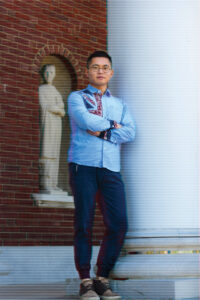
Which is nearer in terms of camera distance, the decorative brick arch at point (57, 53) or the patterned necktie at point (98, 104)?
the patterned necktie at point (98, 104)

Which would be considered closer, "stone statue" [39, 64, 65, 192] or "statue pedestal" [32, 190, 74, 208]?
"statue pedestal" [32, 190, 74, 208]

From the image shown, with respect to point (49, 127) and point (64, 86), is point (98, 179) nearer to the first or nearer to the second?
point (49, 127)

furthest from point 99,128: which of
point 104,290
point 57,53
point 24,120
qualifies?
point 57,53

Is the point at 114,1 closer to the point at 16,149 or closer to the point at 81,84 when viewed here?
the point at 16,149

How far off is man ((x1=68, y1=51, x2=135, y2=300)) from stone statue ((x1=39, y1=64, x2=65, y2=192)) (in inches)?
152

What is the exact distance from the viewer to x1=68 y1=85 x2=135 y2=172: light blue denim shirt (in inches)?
145

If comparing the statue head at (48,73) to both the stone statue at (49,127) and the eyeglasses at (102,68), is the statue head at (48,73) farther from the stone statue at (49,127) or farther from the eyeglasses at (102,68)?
the eyeglasses at (102,68)

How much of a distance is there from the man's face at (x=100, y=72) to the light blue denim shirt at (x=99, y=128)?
53mm

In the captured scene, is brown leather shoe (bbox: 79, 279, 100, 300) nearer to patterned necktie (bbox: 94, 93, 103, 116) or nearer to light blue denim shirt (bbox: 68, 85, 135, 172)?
light blue denim shirt (bbox: 68, 85, 135, 172)

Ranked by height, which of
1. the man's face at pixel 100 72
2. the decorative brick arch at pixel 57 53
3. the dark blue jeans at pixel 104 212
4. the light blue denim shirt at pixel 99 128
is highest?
the decorative brick arch at pixel 57 53

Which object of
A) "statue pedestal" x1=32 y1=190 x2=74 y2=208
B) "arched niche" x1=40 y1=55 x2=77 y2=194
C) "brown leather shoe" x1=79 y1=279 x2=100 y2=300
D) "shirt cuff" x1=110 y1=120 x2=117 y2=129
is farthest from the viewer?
"arched niche" x1=40 y1=55 x2=77 y2=194

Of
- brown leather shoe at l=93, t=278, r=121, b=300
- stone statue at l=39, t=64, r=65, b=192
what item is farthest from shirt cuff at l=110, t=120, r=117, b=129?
stone statue at l=39, t=64, r=65, b=192

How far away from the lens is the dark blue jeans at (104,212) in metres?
3.63

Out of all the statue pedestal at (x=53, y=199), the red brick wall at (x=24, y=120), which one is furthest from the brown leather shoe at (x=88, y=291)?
the statue pedestal at (x=53, y=199)
